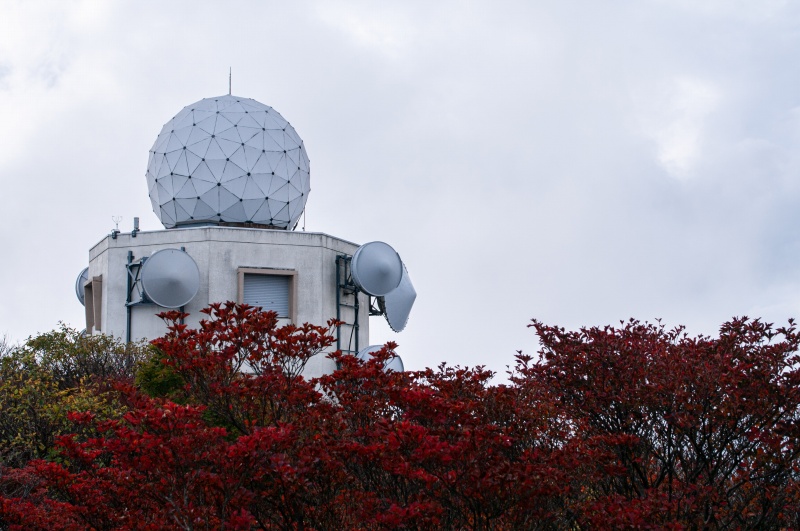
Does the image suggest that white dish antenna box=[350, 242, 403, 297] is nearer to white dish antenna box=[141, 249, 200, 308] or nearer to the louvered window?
the louvered window

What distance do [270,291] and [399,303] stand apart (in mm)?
5228

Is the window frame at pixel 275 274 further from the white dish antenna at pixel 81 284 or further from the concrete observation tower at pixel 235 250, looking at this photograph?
the white dish antenna at pixel 81 284

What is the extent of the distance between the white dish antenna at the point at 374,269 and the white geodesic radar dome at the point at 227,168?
13.2ft

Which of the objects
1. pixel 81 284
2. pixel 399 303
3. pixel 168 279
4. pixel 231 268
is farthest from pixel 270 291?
pixel 81 284

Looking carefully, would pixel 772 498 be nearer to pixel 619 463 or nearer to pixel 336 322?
pixel 619 463

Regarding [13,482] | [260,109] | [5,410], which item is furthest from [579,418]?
[260,109]

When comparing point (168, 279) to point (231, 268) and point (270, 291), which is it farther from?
point (270, 291)

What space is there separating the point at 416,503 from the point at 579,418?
415 centimetres

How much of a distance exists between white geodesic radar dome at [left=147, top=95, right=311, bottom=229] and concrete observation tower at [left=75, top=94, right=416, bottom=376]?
4 cm

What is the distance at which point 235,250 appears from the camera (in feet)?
117

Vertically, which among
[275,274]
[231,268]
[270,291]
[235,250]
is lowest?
[270,291]

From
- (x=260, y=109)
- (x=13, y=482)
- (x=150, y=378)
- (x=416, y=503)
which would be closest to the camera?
(x=416, y=503)

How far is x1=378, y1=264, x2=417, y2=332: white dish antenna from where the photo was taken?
1506 inches

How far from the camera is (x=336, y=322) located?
1352 cm
